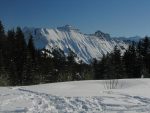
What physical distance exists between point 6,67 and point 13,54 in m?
6.72

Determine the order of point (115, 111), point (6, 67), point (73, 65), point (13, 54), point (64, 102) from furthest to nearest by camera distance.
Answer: point (73, 65), point (13, 54), point (6, 67), point (64, 102), point (115, 111)

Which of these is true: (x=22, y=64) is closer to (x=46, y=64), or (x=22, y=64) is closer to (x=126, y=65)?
(x=46, y=64)

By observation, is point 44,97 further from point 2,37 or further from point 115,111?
point 2,37

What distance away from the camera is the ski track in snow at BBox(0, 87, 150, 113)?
30.5 ft

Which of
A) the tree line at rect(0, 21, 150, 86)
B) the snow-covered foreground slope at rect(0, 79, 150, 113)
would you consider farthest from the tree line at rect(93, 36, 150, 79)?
the snow-covered foreground slope at rect(0, 79, 150, 113)

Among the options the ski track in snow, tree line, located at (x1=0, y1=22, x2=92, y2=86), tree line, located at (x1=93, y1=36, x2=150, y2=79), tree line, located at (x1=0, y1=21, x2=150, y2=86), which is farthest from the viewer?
tree line, located at (x1=93, y1=36, x2=150, y2=79)

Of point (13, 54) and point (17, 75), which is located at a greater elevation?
point (13, 54)

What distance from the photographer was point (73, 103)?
10117 mm

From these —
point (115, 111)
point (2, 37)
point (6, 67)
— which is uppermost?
point (2, 37)

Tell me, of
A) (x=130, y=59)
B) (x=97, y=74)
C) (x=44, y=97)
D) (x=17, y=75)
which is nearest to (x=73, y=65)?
(x=97, y=74)

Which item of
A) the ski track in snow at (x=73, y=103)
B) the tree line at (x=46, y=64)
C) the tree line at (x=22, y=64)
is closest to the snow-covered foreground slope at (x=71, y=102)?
the ski track in snow at (x=73, y=103)

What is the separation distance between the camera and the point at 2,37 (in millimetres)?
56281

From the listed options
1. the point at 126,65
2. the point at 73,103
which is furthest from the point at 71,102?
the point at 126,65

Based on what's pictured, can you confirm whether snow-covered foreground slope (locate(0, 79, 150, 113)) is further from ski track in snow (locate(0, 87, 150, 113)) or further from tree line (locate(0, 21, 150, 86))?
tree line (locate(0, 21, 150, 86))
